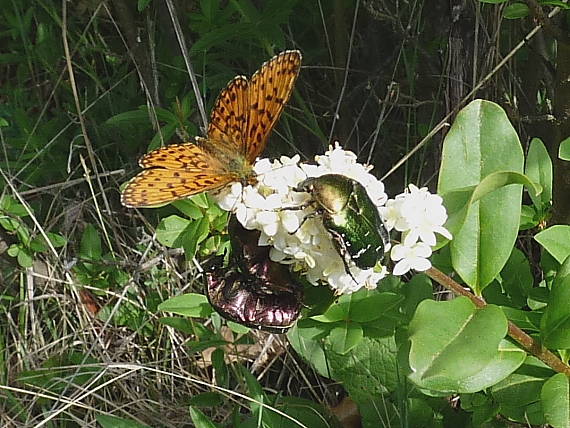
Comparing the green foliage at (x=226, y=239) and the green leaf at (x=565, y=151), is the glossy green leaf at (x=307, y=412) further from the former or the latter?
the green leaf at (x=565, y=151)

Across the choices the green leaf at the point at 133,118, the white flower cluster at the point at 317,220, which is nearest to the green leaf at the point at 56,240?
the green leaf at the point at 133,118

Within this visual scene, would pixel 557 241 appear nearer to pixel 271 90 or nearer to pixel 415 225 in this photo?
pixel 415 225

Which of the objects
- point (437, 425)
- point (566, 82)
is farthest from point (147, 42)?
point (437, 425)

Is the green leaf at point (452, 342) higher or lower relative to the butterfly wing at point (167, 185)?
lower

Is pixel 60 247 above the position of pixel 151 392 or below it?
above

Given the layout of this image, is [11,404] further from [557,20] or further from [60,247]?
[557,20]
